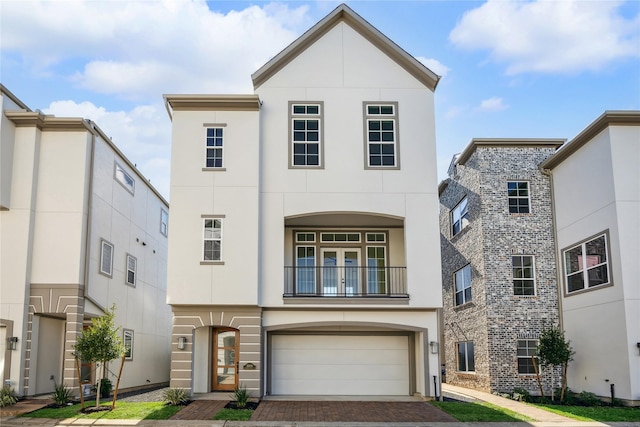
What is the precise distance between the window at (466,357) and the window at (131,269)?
1372 centimetres

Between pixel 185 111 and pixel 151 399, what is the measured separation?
9448 millimetres

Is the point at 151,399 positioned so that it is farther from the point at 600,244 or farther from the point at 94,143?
the point at 600,244

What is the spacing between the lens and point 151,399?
2031 centimetres

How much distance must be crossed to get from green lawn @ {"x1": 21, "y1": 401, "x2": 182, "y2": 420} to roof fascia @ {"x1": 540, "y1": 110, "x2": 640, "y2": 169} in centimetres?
1527

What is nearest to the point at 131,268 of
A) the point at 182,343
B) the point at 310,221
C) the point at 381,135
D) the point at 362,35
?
the point at 182,343

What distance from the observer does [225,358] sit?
67.1ft

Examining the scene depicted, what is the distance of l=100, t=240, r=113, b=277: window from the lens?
21.7 m

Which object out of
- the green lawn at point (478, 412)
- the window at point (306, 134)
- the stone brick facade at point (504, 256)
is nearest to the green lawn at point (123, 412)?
the green lawn at point (478, 412)

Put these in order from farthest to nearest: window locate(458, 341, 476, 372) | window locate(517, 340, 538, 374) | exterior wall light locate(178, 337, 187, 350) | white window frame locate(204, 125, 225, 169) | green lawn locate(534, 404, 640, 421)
→ window locate(458, 341, 476, 372), window locate(517, 340, 538, 374), white window frame locate(204, 125, 225, 169), exterior wall light locate(178, 337, 187, 350), green lawn locate(534, 404, 640, 421)

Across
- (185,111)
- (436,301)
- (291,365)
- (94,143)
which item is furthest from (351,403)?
Result: (94,143)

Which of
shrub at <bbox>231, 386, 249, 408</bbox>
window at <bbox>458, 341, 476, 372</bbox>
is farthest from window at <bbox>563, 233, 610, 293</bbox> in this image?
shrub at <bbox>231, 386, 249, 408</bbox>

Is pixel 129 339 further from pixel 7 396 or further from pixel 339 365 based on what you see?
pixel 339 365

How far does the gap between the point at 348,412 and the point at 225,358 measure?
16.6 feet

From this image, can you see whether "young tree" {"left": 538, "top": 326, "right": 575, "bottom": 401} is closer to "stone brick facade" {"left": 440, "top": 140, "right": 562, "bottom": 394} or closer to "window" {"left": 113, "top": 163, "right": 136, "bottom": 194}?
"stone brick facade" {"left": 440, "top": 140, "right": 562, "bottom": 394}
